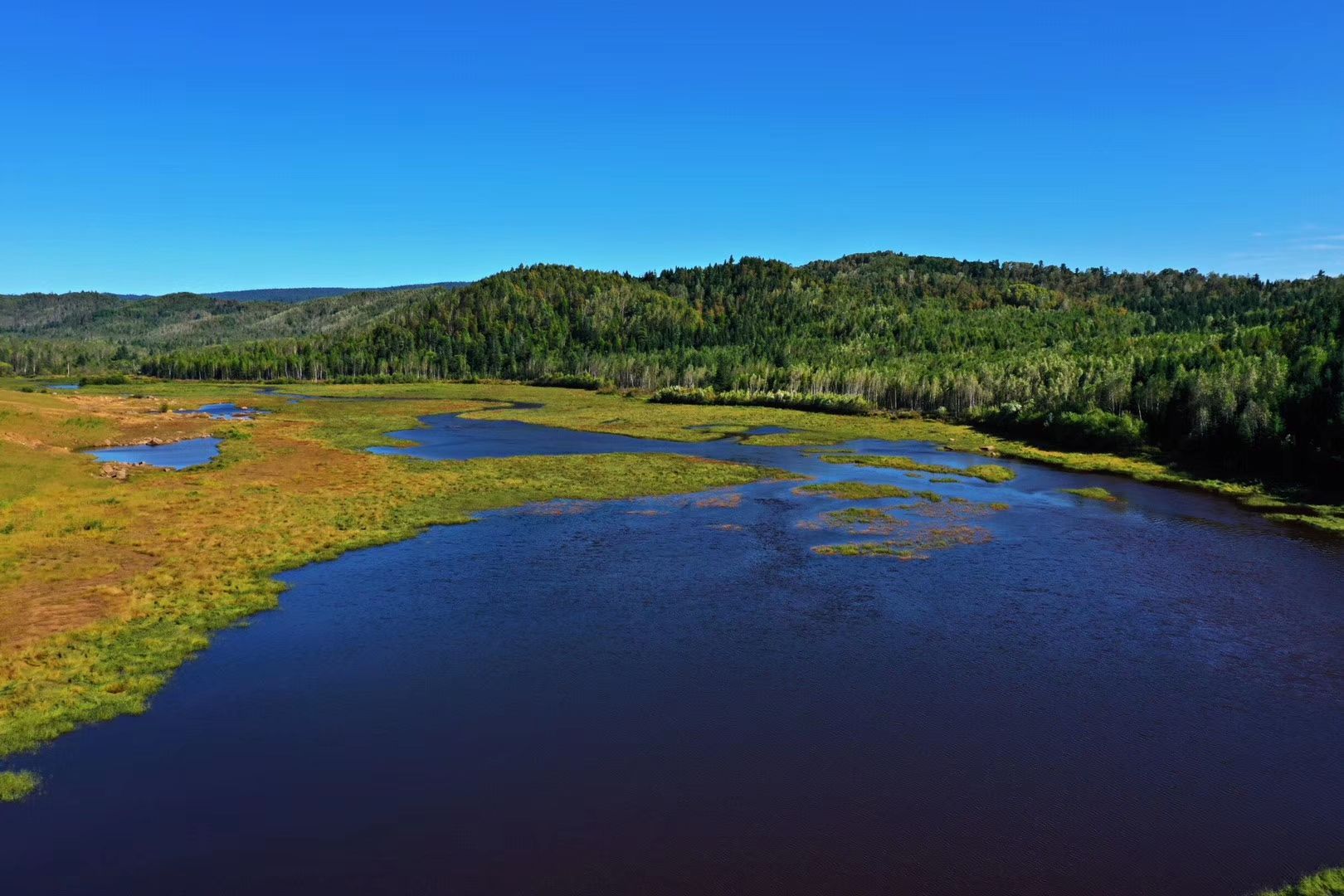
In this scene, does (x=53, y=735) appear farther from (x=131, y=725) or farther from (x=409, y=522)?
(x=409, y=522)

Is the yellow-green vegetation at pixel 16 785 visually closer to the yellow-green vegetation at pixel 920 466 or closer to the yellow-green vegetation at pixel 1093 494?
the yellow-green vegetation at pixel 1093 494

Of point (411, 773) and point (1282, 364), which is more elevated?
point (1282, 364)

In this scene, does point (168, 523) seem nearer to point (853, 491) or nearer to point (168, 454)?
point (168, 454)

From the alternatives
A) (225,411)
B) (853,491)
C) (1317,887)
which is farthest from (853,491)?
(225,411)

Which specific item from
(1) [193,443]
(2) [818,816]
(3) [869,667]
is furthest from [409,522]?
(1) [193,443]

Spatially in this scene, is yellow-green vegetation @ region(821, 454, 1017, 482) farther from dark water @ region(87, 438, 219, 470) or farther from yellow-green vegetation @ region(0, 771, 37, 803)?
yellow-green vegetation @ region(0, 771, 37, 803)

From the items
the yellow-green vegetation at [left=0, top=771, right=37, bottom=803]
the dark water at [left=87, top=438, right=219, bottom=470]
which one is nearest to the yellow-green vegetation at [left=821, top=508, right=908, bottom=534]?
the yellow-green vegetation at [left=0, top=771, right=37, bottom=803]
